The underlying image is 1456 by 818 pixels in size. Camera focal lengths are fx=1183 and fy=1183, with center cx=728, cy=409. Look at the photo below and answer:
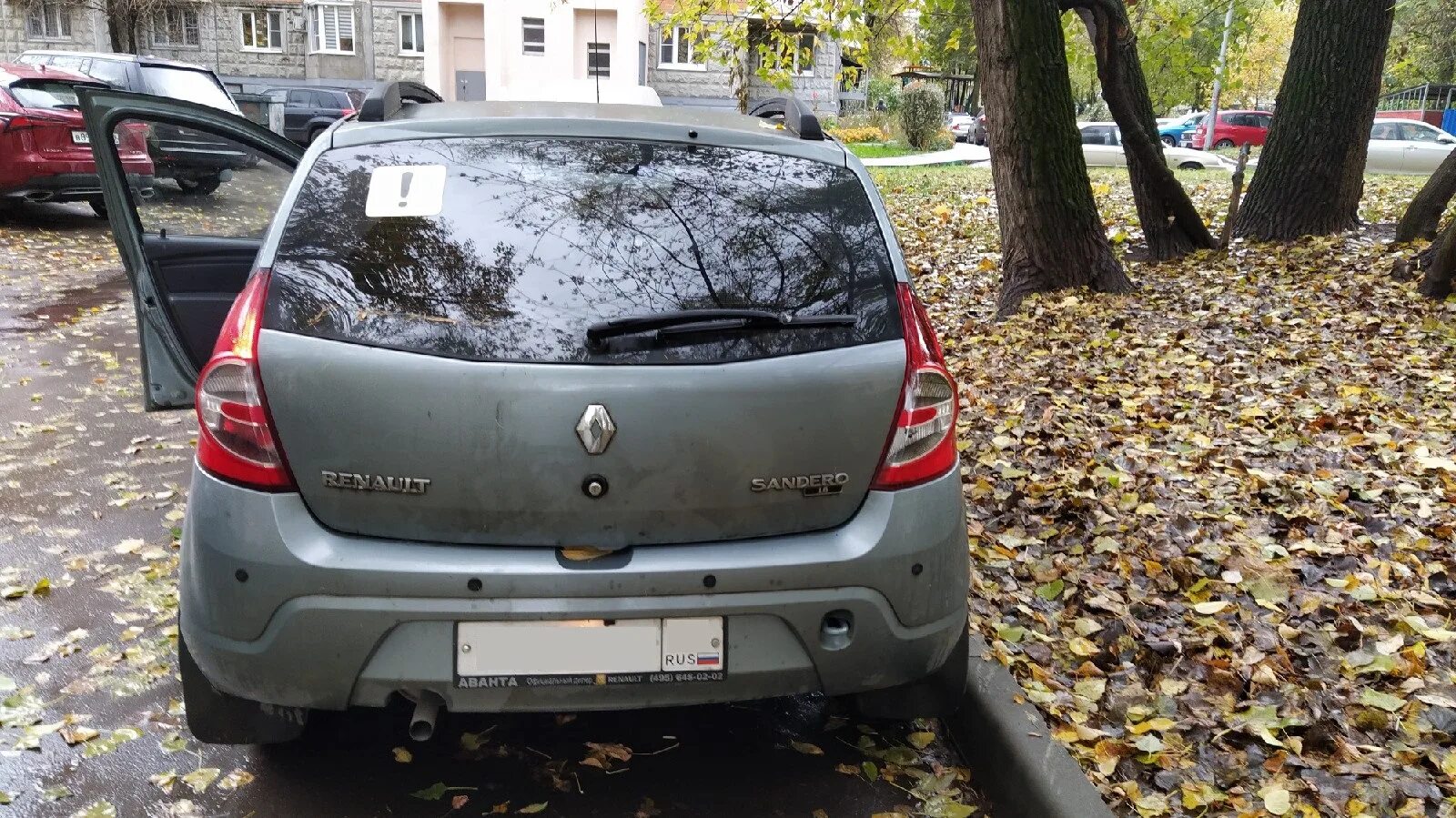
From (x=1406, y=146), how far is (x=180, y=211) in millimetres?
27789

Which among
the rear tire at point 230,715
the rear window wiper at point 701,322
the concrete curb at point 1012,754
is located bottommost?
the concrete curb at point 1012,754

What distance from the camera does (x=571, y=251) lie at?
2707mm

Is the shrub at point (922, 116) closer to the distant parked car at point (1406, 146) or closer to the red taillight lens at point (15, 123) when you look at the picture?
the distant parked car at point (1406, 146)

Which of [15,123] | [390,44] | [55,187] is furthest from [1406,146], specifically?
[390,44]

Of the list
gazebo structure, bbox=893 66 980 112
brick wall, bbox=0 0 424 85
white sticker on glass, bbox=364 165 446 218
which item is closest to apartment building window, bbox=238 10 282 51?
brick wall, bbox=0 0 424 85

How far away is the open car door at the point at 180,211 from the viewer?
4.46 meters

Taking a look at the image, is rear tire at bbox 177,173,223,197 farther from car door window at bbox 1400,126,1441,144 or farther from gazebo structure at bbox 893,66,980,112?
gazebo structure at bbox 893,66,980,112

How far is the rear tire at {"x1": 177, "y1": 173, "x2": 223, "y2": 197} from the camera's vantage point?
5039mm

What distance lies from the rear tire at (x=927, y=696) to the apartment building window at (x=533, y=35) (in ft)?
139

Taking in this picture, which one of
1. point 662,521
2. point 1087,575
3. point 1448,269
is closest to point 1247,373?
point 1448,269

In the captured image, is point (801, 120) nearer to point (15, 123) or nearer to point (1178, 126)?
point (15, 123)

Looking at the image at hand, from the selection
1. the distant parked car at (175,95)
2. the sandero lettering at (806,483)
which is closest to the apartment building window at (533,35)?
→ the distant parked car at (175,95)

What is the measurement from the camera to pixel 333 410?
8.22ft

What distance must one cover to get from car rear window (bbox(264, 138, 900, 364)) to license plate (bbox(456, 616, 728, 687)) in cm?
58
